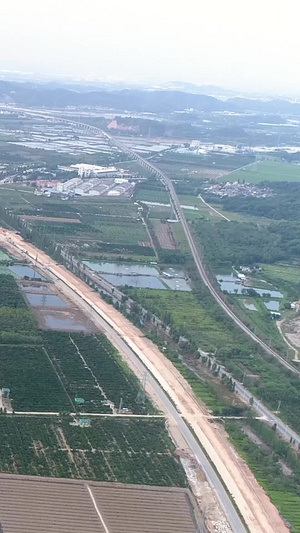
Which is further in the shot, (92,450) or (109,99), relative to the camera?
(109,99)

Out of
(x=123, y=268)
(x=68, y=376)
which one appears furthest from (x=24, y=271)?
(x=68, y=376)

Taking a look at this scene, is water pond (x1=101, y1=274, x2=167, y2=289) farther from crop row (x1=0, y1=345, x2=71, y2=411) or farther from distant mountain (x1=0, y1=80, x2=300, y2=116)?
distant mountain (x1=0, y1=80, x2=300, y2=116)

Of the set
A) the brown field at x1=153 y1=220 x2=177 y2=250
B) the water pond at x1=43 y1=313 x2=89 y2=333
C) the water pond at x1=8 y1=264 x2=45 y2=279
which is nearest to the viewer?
the water pond at x1=43 y1=313 x2=89 y2=333

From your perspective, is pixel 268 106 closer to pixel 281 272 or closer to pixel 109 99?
pixel 109 99

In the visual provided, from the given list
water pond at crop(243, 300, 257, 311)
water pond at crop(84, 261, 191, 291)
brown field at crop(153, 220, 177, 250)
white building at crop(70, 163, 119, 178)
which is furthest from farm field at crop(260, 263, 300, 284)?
white building at crop(70, 163, 119, 178)

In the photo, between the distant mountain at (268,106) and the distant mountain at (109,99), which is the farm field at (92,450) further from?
the distant mountain at (268,106)

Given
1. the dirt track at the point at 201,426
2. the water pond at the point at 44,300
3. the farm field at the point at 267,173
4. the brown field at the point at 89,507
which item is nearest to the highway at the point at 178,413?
the dirt track at the point at 201,426
